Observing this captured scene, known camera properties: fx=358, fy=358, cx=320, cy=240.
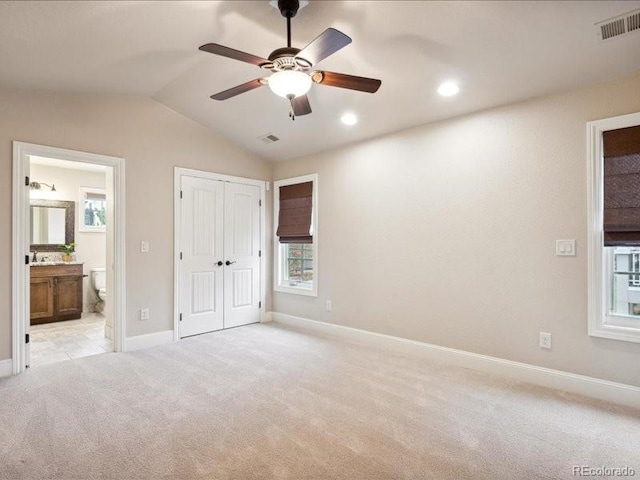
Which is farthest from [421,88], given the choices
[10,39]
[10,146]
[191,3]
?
[10,146]

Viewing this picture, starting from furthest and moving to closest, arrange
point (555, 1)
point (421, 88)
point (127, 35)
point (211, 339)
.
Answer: point (211, 339) < point (421, 88) < point (127, 35) < point (555, 1)

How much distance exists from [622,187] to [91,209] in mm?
7256

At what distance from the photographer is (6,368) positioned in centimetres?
328

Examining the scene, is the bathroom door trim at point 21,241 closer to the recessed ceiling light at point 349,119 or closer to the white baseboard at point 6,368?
the white baseboard at point 6,368

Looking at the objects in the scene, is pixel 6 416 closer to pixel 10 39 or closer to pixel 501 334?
pixel 10 39

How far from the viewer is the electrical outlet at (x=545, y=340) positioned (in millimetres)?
3037

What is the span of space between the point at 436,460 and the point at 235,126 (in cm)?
406

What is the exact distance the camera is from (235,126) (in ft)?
14.9

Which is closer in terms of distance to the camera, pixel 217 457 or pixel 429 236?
pixel 217 457

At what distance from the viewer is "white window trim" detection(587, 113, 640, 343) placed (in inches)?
110

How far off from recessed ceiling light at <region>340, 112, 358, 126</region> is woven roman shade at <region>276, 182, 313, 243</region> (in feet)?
3.79

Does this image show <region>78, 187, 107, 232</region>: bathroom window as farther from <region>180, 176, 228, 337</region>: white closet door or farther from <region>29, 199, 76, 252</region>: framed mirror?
<region>180, 176, 228, 337</region>: white closet door

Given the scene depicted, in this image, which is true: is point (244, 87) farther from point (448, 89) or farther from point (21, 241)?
point (21, 241)

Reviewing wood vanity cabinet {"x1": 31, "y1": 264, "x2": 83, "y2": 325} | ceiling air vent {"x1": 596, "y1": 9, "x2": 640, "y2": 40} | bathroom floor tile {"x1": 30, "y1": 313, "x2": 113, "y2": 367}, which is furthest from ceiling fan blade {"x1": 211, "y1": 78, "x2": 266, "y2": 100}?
wood vanity cabinet {"x1": 31, "y1": 264, "x2": 83, "y2": 325}
